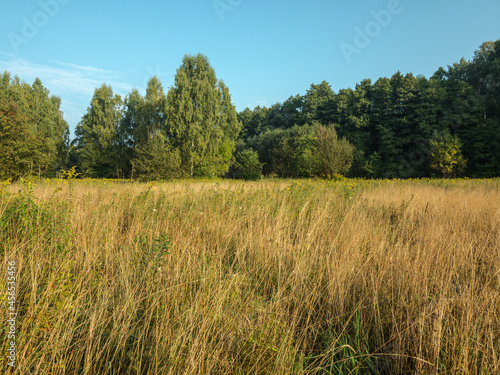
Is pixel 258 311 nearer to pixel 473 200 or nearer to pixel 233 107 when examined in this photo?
pixel 473 200

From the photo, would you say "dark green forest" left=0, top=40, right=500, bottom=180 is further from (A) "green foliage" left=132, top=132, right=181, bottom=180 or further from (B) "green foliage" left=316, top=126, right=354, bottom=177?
(A) "green foliage" left=132, top=132, right=181, bottom=180

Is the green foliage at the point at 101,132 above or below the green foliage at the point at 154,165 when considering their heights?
above

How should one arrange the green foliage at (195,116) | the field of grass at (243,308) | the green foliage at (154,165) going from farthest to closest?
1. the green foliage at (195,116)
2. the green foliage at (154,165)
3. the field of grass at (243,308)

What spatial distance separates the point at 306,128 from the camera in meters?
35.8

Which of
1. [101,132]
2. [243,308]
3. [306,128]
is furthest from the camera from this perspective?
[306,128]

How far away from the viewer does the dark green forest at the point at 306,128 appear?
24438 mm

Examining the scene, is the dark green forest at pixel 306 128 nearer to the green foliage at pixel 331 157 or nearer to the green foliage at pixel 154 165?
the green foliage at pixel 331 157

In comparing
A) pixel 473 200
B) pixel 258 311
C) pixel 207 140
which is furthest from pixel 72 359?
pixel 207 140

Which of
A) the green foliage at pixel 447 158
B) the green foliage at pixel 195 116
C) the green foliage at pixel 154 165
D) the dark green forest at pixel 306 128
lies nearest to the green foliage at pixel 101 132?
the dark green forest at pixel 306 128

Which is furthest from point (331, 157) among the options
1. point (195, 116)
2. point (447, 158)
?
point (447, 158)

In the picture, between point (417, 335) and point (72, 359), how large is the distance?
212 centimetres

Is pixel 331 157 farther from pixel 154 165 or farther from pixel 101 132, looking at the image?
pixel 101 132

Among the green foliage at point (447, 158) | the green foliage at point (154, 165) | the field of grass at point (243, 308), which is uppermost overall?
the green foliage at point (447, 158)

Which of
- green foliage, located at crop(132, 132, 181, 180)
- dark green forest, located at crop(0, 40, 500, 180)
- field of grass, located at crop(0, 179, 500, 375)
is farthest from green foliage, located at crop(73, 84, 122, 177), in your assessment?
field of grass, located at crop(0, 179, 500, 375)
